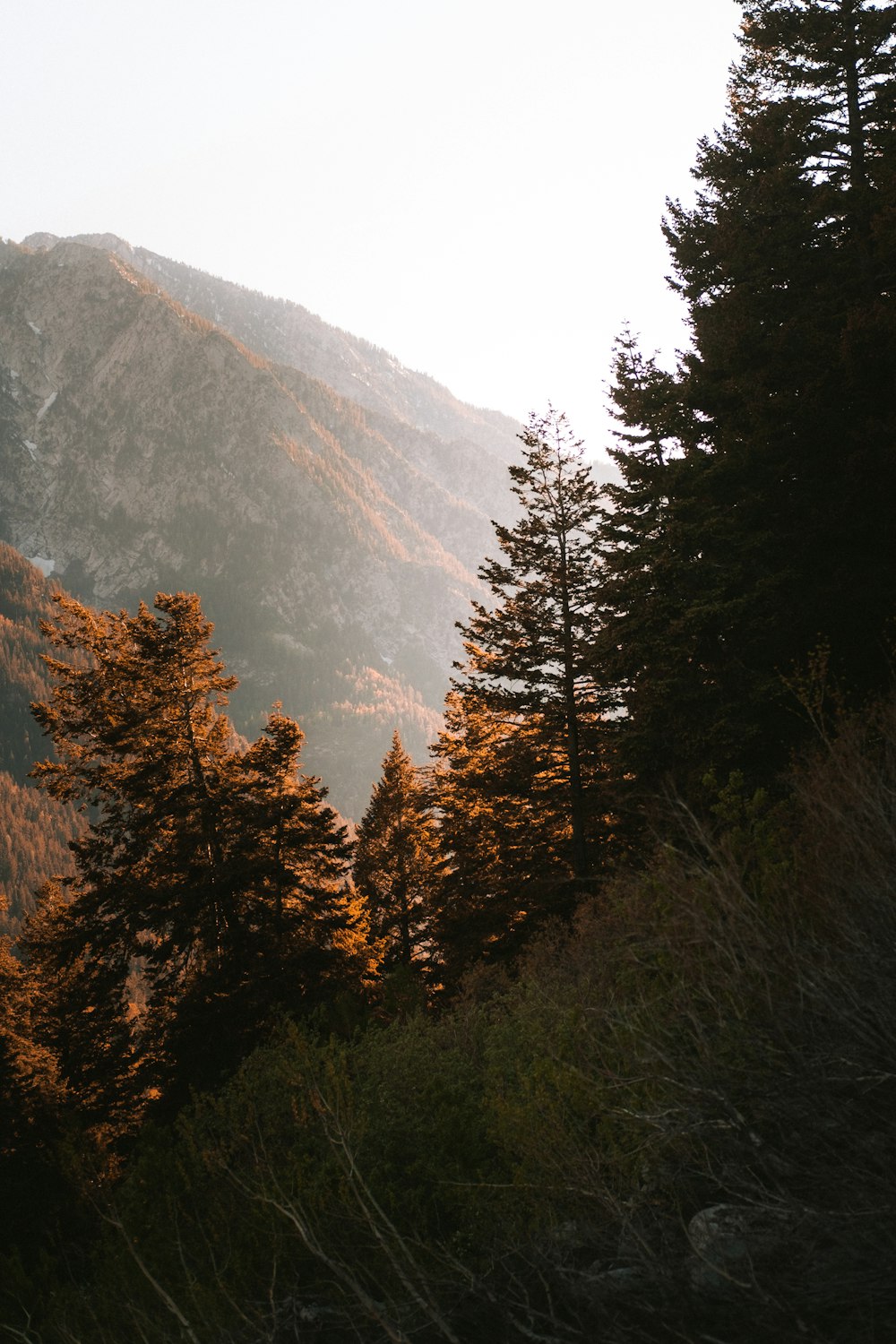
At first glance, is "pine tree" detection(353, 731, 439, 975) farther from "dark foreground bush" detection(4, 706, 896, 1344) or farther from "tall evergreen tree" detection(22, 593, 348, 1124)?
"dark foreground bush" detection(4, 706, 896, 1344)

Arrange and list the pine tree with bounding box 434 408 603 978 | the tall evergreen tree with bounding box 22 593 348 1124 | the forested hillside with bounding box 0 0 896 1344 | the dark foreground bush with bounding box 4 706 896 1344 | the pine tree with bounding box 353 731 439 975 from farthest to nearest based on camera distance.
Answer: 1. the pine tree with bounding box 353 731 439 975
2. the pine tree with bounding box 434 408 603 978
3. the tall evergreen tree with bounding box 22 593 348 1124
4. the forested hillside with bounding box 0 0 896 1344
5. the dark foreground bush with bounding box 4 706 896 1344

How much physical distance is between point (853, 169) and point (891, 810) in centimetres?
1487

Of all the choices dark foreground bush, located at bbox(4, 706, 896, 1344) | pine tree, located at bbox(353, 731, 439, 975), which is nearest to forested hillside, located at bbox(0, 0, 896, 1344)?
dark foreground bush, located at bbox(4, 706, 896, 1344)

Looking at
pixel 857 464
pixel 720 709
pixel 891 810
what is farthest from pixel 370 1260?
pixel 857 464

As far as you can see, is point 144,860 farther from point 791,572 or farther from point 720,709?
point 791,572

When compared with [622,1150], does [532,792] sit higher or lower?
higher

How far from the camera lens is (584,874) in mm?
16281

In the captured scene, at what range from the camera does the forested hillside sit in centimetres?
377

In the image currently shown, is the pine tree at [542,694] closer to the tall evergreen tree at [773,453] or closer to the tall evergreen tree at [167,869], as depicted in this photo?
the tall evergreen tree at [773,453]

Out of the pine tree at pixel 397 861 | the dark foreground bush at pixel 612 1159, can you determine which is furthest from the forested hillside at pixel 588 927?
the pine tree at pixel 397 861

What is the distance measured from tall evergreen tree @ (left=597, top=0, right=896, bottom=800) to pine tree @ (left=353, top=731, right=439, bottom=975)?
12623mm

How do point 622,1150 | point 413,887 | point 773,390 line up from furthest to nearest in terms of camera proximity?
point 413,887
point 773,390
point 622,1150

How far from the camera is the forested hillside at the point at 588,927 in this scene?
3768 millimetres

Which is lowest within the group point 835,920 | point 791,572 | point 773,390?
point 835,920
